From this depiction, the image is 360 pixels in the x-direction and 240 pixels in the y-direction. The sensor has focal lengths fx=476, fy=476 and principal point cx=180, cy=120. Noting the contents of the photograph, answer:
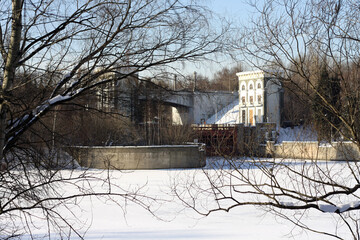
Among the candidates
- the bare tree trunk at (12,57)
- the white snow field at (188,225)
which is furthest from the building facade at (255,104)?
the bare tree trunk at (12,57)

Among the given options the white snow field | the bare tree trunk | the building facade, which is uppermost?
the building facade

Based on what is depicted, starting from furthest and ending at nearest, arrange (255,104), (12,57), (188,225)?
(255,104)
(188,225)
(12,57)

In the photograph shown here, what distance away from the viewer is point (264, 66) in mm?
4539

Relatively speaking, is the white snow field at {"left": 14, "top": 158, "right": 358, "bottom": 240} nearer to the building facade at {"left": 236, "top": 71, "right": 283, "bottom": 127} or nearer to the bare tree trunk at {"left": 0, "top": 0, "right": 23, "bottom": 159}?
the bare tree trunk at {"left": 0, "top": 0, "right": 23, "bottom": 159}

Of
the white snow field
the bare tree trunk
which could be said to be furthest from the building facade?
the bare tree trunk

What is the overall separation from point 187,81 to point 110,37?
97cm

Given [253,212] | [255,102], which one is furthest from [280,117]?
[253,212]

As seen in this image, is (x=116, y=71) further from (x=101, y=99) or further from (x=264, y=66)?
(x=264, y=66)

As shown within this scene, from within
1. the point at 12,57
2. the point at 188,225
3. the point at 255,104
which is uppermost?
the point at 255,104

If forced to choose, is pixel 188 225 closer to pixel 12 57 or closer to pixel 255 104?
pixel 12 57

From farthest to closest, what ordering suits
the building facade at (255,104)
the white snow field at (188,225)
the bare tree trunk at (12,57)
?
1. the building facade at (255,104)
2. the white snow field at (188,225)
3. the bare tree trunk at (12,57)

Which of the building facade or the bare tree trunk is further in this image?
the building facade

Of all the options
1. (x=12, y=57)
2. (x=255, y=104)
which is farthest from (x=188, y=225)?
Result: (x=255, y=104)

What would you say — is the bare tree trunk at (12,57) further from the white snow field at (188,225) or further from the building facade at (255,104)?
the building facade at (255,104)
